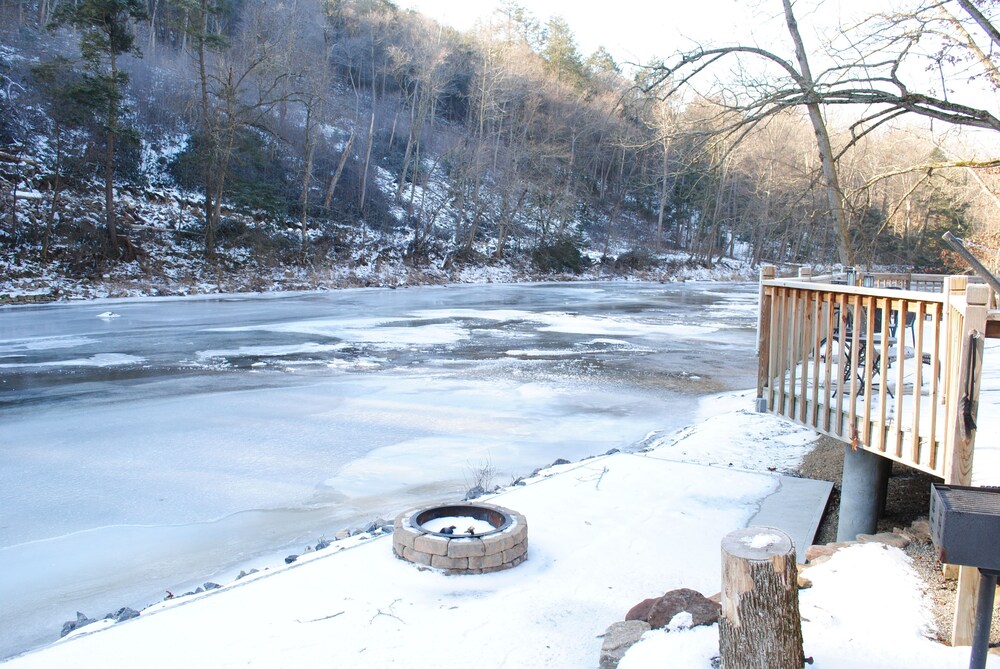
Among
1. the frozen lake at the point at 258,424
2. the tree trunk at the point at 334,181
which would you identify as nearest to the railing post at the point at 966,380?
the frozen lake at the point at 258,424

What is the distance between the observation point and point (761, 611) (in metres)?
2.55

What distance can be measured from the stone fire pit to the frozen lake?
1.07 meters

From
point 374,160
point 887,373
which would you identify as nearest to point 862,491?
point 887,373

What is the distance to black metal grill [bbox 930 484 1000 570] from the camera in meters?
2.14

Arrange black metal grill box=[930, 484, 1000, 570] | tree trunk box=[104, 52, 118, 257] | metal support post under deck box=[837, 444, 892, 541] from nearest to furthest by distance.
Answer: black metal grill box=[930, 484, 1000, 570] < metal support post under deck box=[837, 444, 892, 541] < tree trunk box=[104, 52, 118, 257]

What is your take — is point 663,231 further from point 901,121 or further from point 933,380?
point 933,380

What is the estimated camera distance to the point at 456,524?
4781 millimetres

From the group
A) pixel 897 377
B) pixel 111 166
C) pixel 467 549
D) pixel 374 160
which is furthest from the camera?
pixel 374 160

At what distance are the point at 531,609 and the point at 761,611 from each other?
1.56 m

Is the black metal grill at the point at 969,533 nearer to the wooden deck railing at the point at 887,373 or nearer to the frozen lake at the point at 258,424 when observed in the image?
the wooden deck railing at the point at 887,373

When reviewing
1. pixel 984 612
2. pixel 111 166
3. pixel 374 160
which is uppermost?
pixel 374 160

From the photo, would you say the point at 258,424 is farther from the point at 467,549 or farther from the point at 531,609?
the point at 531,609

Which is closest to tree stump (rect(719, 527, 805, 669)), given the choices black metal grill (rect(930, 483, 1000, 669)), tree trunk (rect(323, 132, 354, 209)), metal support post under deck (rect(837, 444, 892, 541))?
black metal grill (rect(930, 483, 1000, 669))

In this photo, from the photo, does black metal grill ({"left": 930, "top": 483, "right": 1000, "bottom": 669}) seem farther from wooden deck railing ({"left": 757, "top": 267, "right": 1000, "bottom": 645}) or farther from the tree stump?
wooden deck railing ({"left": 757, "top": 267, "right": 1000, "bottom": 645})
